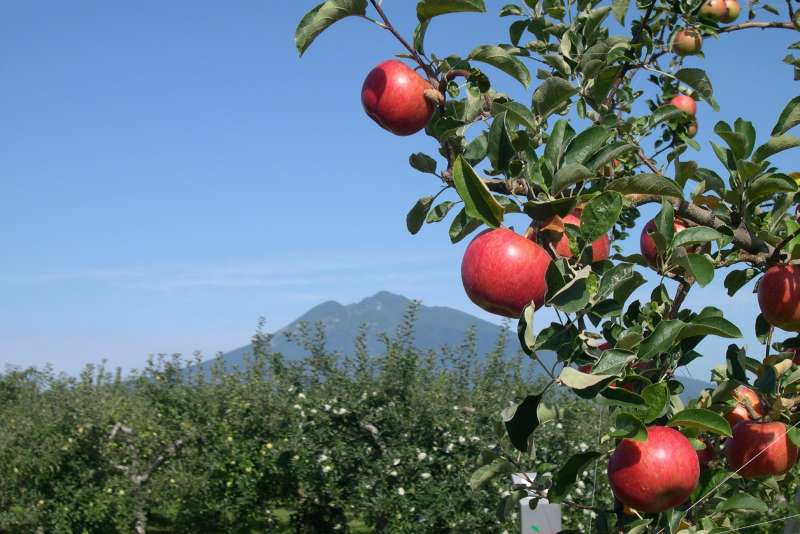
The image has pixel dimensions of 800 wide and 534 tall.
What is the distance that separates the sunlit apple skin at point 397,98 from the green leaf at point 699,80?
3.25 feet

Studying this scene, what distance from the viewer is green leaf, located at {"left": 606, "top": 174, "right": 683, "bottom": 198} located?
139 centimetres

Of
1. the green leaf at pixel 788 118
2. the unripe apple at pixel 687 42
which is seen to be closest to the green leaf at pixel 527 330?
the green leaf at pixel 788 118

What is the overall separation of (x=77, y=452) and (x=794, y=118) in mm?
7288

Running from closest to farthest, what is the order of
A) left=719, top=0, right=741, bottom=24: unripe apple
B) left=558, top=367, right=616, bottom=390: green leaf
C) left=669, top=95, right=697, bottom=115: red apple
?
left=558, top=367, right=616, bottom=390: green leaf
left=669, top=95, right=697, bottom=115: red apple
left=719, top=0, right=741, bottom=24: unripe apple

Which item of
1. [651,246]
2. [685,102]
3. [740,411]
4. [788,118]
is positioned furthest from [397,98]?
[685,102]

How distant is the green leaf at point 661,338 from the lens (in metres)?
1.34

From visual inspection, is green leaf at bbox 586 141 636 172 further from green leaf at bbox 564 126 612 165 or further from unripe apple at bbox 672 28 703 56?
unripe apple at bbox 672 28 703 56

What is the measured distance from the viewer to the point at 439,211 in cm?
161

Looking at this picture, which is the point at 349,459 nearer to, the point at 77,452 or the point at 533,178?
the point at 77,452

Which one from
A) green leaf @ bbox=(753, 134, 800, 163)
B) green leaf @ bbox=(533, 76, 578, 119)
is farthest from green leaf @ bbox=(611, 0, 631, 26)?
green leaf @ bbox=(533, 76, 578, 119)

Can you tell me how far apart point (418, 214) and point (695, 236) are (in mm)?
539

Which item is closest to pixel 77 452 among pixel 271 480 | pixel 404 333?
pixel 271 480

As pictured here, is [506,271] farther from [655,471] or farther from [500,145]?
[655,471]

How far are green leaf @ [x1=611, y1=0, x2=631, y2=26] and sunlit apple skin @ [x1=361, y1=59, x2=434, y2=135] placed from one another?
0.97m
